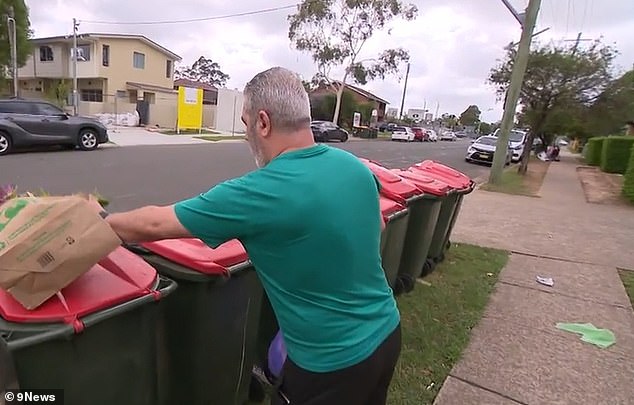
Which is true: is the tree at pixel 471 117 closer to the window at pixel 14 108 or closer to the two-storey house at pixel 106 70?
the two-storey house at pixel 106 70

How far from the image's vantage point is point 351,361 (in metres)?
1.44

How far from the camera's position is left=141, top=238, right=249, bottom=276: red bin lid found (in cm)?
190

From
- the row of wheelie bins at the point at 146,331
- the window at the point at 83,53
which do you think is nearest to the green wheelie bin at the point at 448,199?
the row of wheelie bins at the point at 146,331

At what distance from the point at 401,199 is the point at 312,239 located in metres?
2.57

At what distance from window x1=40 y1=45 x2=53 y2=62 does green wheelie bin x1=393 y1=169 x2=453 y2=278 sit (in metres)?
39.6

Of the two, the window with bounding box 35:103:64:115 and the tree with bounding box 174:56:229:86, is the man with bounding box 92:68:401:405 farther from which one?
the tree with bounding box 174:56:229:86

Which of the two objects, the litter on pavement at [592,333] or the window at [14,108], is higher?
the window at [14,108]

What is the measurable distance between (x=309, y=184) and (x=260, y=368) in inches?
63.6

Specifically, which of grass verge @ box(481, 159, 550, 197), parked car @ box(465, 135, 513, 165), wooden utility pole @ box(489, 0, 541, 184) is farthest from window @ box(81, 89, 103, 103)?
wooden utility pole @ box(489, 0, 541, 184)

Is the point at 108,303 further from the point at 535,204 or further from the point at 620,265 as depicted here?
the point at 535,204

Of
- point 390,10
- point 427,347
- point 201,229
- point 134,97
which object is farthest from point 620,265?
point 134,97

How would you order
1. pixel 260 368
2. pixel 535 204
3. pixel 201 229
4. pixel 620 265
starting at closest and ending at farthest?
pixel 201 229
pixel 260 368
pixel 620 265
pixel 535 204

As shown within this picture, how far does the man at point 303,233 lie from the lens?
49.4 inches

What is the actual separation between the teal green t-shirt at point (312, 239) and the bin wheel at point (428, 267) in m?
3.38
